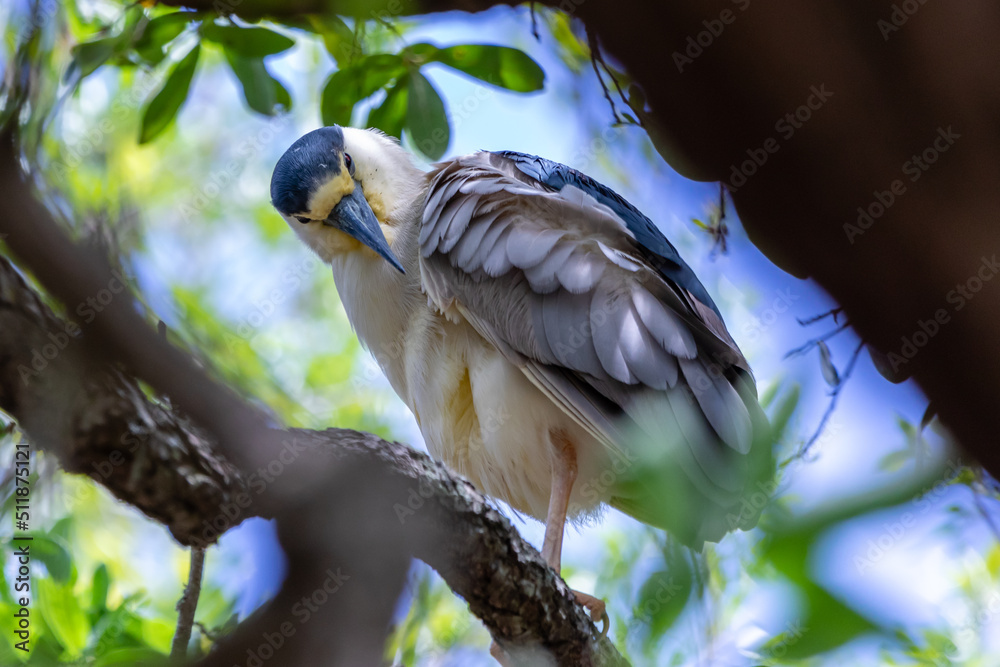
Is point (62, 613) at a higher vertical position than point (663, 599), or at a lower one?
lower

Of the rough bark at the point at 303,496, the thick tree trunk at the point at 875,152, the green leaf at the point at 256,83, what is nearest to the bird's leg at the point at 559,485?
the rough bark at the point at 303,496

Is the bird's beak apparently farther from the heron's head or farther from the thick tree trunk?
the thick tree trunk

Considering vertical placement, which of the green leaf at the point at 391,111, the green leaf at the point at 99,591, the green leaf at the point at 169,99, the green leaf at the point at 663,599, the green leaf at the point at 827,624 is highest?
the green leaf at the point at 827,624

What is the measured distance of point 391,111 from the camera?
2.59m

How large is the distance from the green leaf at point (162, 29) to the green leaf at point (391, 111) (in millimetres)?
596

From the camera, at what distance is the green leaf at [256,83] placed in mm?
2377

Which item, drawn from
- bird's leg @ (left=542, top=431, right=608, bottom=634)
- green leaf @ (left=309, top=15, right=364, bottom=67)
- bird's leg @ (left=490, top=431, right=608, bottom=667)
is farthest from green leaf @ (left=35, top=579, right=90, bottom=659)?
green leaf @ (left=309, top=15, right=364, bottom=67)

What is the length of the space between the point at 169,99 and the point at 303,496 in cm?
182

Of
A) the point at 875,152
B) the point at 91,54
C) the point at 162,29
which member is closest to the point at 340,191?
the point at 162,29

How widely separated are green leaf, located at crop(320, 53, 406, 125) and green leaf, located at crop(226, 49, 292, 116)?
0.63ft

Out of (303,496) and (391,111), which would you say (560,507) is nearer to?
(391,111)

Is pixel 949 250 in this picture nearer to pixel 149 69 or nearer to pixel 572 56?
pixel 149 69

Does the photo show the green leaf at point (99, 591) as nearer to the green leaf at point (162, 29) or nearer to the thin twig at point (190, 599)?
the thin twig at point (190, 599)

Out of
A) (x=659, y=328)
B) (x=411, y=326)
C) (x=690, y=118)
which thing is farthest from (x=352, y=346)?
(x=690, y=118)
